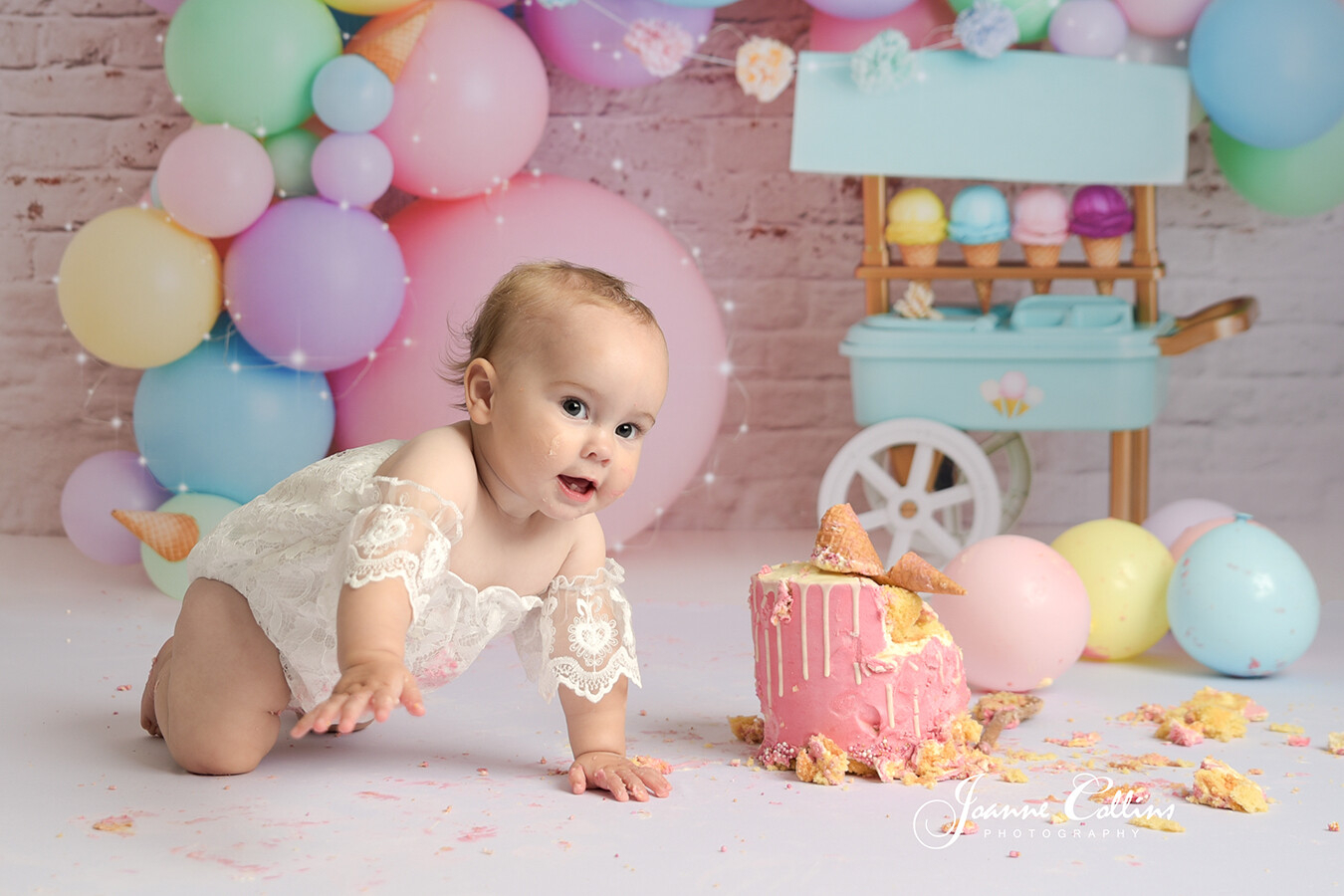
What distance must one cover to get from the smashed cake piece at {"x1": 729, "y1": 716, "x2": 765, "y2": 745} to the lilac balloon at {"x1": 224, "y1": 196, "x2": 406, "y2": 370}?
97cm

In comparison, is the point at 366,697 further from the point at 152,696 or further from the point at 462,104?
the point at 462,104

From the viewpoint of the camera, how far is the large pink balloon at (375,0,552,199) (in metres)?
2.19

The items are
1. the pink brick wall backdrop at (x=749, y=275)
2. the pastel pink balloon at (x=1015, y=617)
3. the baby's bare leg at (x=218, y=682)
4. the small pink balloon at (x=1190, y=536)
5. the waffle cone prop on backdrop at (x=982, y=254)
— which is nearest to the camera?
the baby's bare leg at (x=218, y=682)

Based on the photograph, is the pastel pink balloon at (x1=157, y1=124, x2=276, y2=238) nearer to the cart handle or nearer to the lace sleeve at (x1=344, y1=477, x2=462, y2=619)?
the lace sleeve at (x1=344, y1=477, x2=462, y2=619)

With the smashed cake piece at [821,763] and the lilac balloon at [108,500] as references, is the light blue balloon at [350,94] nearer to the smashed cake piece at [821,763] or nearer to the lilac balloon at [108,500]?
the lilac balloon at [108,500]

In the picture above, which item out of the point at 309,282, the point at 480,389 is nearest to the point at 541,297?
the point at 480,389

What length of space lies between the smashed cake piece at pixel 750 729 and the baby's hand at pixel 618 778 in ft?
0.66

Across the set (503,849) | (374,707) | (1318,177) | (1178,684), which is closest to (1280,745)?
(1178,684)

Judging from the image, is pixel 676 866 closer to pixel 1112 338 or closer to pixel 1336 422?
pixel 1112 338

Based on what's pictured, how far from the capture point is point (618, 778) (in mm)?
1336

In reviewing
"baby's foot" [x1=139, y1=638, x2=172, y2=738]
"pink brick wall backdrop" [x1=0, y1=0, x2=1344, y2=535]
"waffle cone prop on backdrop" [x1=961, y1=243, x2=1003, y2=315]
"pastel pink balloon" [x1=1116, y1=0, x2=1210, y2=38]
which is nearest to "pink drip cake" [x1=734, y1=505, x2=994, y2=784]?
"baby's foot" [x1=139, y1=638, x2=172, y2=738]

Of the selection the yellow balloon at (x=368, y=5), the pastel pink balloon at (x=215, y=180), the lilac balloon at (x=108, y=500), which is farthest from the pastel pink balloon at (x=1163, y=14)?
the lilac balloon at (x=108, y=500)

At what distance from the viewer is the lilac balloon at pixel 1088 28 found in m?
2.39

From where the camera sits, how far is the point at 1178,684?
183 cm
